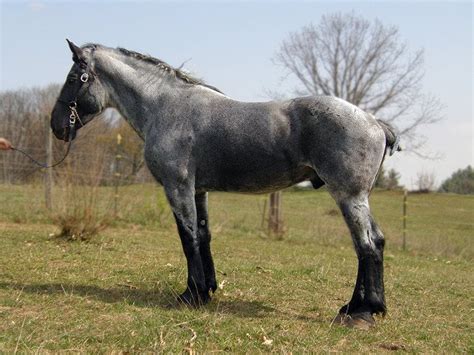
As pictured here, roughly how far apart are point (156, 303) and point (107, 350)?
1.67 metres

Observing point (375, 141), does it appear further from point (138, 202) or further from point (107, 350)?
point (138, 202)

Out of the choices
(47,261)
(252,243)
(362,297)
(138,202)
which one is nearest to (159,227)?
(138,202)

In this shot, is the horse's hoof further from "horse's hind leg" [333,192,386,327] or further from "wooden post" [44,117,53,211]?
"wooden post" [44,117,53,211]

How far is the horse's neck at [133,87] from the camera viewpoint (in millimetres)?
5727

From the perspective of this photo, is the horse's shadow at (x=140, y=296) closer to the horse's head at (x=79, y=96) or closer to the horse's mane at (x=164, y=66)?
the horse's head at (x=79, y=96)

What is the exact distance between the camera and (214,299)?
5.76 m

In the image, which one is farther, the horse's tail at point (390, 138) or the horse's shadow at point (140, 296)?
the horse's shadow at point (140, 296)

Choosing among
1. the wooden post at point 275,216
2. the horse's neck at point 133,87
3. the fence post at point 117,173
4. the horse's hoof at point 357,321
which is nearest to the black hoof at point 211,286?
the horse's hoof at point 357,321

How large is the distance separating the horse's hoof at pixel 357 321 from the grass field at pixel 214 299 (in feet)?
0.24

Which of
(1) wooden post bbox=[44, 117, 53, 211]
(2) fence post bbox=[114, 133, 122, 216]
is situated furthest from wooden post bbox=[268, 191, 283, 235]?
(1) wooden post bbox=[44, 117, 53, 211]

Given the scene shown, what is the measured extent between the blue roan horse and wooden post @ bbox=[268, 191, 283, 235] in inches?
326

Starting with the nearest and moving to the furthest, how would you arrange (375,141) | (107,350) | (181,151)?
(107,350)
(375,141)
(181,151)

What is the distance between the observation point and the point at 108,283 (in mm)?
6301

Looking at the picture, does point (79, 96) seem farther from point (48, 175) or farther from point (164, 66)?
point (48, 175)
